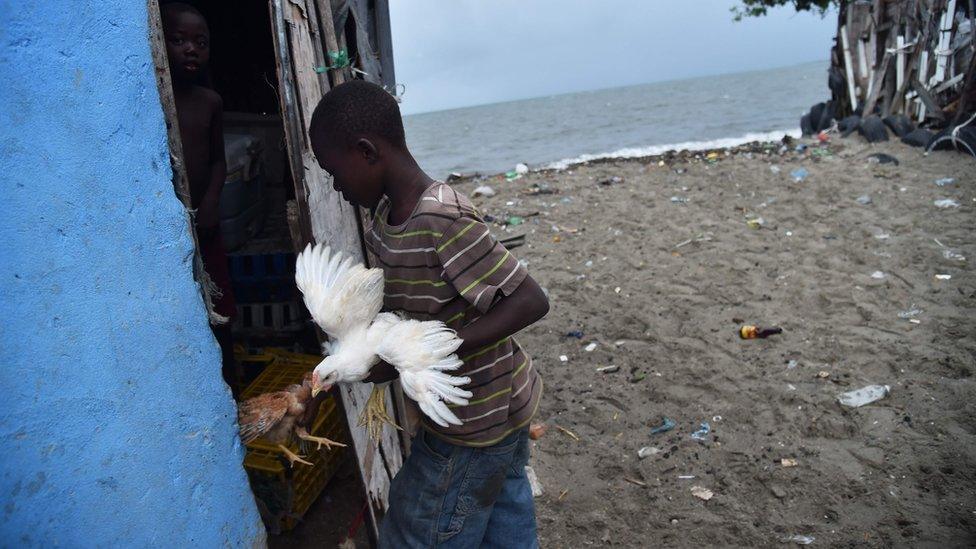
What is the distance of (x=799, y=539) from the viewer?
8.90ft

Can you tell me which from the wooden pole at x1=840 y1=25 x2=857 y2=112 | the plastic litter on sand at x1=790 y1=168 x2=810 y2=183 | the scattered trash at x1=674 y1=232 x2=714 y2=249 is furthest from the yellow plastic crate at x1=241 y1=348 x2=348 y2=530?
the wooden pole at x1=840 y1=25 x2=857 y2=112

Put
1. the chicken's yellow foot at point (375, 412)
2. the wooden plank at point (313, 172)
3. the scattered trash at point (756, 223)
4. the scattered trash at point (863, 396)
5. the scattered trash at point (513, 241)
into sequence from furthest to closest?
1. the scattered trash at point (513, 241)
2. the scattered trash at point (756, 223)
3. the scattered trash at point (863, 396)
4. the wooden plank at point (313, 172)
5. the chicken's yellow foot at point (375, 412)

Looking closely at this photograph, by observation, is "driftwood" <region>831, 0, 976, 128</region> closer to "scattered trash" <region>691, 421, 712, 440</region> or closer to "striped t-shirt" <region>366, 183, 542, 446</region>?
"scattered trash" <region>691, 421, 712, 440</region>

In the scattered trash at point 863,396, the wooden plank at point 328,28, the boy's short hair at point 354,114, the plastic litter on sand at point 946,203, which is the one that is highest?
the wooden plank at point 328,28

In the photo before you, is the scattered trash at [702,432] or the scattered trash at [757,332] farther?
the scattered trash at [757,332]

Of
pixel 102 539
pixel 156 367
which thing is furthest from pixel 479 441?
pixel 102 539

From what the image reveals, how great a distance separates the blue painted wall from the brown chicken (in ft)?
0.36

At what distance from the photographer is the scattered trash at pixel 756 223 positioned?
6556 mm

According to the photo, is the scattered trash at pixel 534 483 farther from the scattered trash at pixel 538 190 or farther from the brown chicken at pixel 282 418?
the scattered trash at pixel 538 190

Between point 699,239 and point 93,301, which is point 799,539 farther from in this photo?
point 699,239

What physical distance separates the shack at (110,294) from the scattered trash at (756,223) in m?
5.65

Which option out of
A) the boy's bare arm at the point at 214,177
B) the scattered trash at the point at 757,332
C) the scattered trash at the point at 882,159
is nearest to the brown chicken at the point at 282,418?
the boy's bare arm at the point at 214,177

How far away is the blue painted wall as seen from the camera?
1460mm

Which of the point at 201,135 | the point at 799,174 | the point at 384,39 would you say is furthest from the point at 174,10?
the point at 799,174
